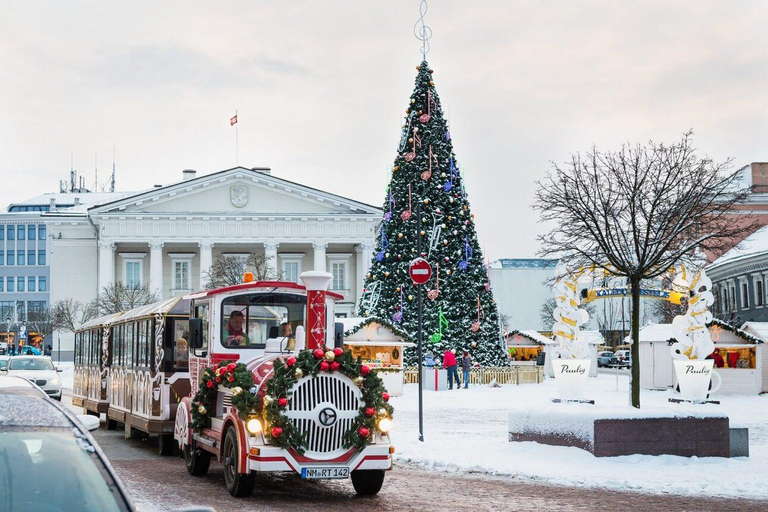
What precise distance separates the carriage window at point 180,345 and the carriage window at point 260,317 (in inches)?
164

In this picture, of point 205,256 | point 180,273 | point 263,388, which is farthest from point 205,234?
point 263,388

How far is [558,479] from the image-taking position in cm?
1455

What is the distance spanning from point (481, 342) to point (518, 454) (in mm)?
29713

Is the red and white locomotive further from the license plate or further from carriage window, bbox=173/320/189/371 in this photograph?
carriage window, bbox=173/320/189/371

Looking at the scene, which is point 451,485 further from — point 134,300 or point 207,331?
point 134,300

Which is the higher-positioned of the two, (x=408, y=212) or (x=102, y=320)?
(x=408, y=212)

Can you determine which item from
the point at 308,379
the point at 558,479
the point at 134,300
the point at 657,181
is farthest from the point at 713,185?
the point at 134,300

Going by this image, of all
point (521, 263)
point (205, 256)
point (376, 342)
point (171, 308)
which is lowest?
point (376, 342)

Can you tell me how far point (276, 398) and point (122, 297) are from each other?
226ft

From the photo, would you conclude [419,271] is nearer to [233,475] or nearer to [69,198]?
[233,475]

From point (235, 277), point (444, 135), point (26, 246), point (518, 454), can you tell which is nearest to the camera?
point (518, 454)

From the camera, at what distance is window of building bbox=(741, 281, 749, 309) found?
62.9 m

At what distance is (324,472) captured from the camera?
41.2ft

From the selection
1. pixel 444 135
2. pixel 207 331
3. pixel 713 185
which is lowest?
pixel 207 331
